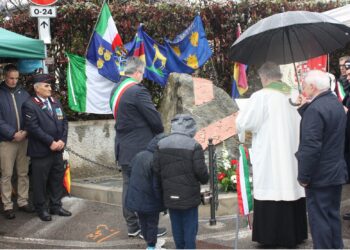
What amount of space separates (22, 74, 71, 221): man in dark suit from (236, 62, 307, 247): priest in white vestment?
2565mm

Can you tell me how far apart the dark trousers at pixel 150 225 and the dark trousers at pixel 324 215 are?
1.48 m

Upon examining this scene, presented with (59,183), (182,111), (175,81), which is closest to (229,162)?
(182,111)

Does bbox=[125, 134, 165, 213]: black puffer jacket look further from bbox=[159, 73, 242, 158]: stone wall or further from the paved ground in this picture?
bbox=[159, 73, 242, 158]: stone wall

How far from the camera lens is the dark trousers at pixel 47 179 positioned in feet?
20.5

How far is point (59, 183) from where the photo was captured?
654 centimetres

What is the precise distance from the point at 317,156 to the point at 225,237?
5.72ft

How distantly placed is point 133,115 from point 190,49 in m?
3.66

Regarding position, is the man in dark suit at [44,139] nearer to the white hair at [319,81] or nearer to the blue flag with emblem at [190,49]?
the blue flag with emblem at [190,49]

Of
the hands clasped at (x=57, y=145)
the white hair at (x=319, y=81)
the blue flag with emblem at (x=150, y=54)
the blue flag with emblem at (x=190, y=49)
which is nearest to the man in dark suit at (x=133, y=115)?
the hands clasped at (x=57, y=145)

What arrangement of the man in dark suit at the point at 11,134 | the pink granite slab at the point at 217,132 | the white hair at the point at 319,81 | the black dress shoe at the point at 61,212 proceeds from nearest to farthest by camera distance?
the white hair at the point at 319,81, the man in dark suit at the point at 11,134, the black dress shoe at the point at 61,212, the pink granite slab at the point at 217,132

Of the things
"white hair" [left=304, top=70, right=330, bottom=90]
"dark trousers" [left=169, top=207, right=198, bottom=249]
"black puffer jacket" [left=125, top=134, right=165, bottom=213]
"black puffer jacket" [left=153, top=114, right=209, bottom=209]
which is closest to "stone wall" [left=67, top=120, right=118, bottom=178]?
"black puffer jacket" [left=125, top=134, right=165, bottom=213]

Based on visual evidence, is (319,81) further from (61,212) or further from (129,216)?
(61,212)

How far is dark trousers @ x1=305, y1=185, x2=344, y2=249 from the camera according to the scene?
442 cm

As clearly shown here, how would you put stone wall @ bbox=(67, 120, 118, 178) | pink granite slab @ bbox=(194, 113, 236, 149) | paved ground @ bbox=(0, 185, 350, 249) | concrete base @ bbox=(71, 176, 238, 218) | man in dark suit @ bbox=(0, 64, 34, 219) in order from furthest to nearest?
1. stone wall @ bbox=(67, 120, 118, 178)
2. pink granite slab @ bbox=(194, 113, 236, 149)
3. man in dark suit @ bbox=(0, 64, 34, 219)
4. concrete base @ bbox=(71, 176, 238, 218)
5. paved ground @ bbox=(0, 185, 350, 249)
